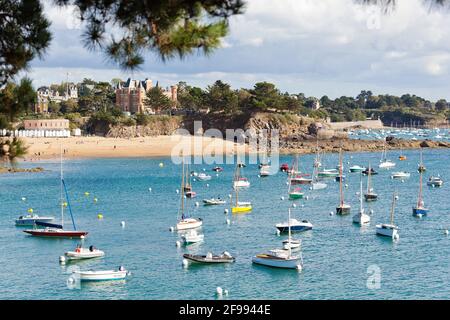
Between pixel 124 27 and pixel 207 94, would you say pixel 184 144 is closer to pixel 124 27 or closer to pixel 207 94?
pixel 207 94

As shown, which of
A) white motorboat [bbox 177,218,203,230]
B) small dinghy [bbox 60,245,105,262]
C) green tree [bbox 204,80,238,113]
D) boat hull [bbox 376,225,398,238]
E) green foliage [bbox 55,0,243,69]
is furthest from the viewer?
green tree [bbox 204,80,238,113]

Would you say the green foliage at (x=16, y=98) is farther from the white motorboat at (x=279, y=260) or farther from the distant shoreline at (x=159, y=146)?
the distant shoreline at (x=159, y=146)

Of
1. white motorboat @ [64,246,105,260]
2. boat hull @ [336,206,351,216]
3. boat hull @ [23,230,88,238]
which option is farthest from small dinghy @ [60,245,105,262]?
boat hull @ [336,206,351,216]

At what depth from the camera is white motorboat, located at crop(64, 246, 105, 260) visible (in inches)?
1307

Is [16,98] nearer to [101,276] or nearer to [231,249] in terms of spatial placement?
[101,276]

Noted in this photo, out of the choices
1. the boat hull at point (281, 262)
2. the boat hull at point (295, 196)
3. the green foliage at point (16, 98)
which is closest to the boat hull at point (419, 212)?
the boat hull at point (295, 196)

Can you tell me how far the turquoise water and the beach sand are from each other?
4348 centimetres

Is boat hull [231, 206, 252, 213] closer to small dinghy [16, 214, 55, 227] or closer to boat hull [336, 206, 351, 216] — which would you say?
boat hull [336, 206, 351, 216]

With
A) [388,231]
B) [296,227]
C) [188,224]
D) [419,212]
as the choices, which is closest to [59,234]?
[188,224]

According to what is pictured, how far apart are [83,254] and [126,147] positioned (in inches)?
3281

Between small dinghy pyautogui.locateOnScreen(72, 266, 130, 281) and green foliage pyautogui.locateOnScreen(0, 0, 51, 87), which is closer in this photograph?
green foliage pyautogui.locateOnScreen(0, 0, 51, 87)

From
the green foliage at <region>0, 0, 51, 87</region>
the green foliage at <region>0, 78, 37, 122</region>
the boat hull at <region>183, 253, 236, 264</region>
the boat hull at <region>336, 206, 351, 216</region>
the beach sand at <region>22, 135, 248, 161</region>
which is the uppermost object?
the green foliage at <region>0, 0, 51, 87</region>

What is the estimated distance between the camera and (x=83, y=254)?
33.2 meters
